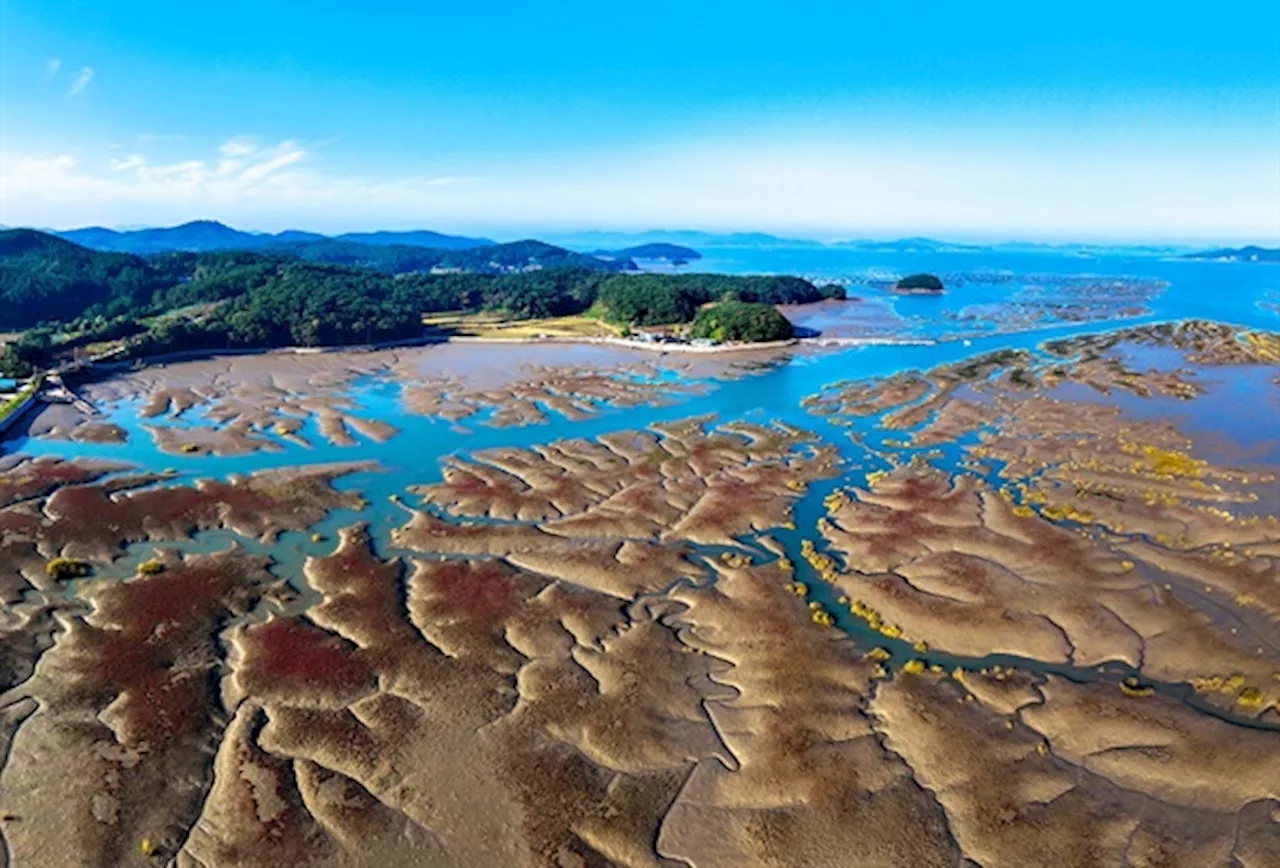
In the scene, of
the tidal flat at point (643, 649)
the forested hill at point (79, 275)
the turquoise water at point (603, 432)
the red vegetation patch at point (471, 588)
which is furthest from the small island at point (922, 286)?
the red vegetation patch at point (471, 588)

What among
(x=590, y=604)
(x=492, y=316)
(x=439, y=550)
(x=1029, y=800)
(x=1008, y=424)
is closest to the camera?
(x=1029, y=800)

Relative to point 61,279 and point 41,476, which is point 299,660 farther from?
point 61,279

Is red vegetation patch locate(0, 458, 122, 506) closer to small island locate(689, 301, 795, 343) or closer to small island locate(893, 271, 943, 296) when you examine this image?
small island locate(689, 301, 795, 343)

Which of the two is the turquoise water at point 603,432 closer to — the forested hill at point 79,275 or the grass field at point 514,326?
the grass field at point 514,326

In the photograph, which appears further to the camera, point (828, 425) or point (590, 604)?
point (828, 425)

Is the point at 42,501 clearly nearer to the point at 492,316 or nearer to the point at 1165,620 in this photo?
the point at 1165,620

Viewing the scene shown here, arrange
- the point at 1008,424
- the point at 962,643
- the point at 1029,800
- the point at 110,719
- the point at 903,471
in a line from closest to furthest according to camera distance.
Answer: the point at 1029,800
the point at 110,719
the point at 962,643
the point at 903,471
the point at 1008,424

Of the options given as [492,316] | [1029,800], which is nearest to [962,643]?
[1029,800]
